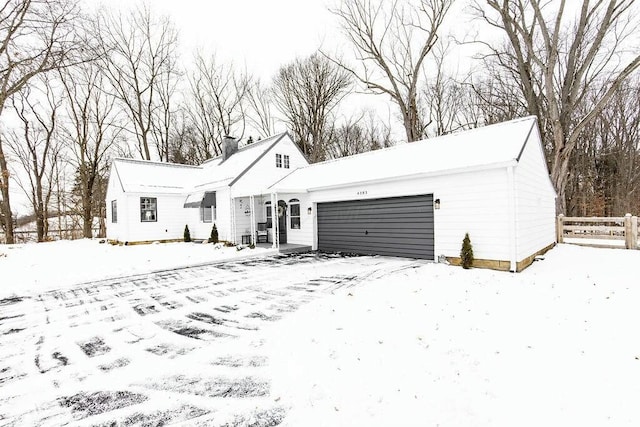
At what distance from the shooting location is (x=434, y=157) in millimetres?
10836

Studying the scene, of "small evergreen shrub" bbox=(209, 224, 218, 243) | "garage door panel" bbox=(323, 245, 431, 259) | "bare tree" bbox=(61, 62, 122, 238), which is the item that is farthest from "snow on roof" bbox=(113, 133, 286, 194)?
"bare tree" bbox=(61, 62, 122, 238)

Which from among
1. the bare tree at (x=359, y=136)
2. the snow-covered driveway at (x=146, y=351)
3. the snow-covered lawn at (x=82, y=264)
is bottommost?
the snow-covered driveway at (x=146, y=351)

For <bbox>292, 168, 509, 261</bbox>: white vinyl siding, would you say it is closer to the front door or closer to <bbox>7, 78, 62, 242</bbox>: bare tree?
the front door

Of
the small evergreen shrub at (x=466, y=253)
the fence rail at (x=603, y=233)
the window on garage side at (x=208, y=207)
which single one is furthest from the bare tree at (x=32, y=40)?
the fence rail at (x=603, y=233)

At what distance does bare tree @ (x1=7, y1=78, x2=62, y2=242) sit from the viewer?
22.6m

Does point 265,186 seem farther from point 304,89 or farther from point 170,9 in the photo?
point 170,9

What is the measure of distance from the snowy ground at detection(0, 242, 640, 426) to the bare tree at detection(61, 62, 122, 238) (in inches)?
791

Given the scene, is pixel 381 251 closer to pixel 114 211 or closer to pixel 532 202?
pixel 532 202

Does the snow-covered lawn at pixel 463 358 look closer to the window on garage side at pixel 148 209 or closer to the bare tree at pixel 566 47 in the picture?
the bare tree at pixel 566 47

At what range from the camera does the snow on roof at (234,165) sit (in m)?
16.2

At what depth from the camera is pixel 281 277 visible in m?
8.55

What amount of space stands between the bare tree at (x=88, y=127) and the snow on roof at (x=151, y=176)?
769cm

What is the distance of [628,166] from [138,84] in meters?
37.8

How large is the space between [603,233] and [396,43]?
1600 centimetres
